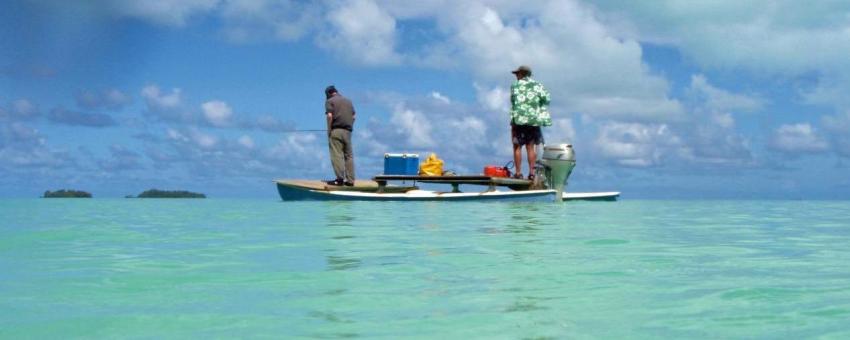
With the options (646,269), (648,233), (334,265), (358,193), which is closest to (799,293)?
(646,269)

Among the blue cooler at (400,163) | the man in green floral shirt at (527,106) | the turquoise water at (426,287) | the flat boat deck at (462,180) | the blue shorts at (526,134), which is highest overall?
the man in green floral shirt at (527,106)

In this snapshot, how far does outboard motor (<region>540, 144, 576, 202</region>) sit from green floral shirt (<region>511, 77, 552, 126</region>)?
764mm

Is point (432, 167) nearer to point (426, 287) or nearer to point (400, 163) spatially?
point (400, 163)

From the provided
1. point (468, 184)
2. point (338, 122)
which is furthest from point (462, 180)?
point (338, 122)

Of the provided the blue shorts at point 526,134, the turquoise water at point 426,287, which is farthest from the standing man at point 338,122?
the turquoise water at point 426,287

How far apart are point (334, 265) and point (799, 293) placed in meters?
2.54

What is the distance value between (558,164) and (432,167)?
318cm

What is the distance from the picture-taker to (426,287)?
12.0 feet

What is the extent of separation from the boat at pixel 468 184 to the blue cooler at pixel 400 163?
0.27 meters

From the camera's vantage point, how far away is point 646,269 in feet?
14.6

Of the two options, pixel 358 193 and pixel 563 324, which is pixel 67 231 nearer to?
pixel 563 324

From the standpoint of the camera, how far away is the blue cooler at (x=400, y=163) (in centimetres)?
1875

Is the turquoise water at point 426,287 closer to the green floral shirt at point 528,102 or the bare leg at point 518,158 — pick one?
the green floral shirt at point 528,102

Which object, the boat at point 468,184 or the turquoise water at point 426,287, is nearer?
the turquoise water at point 426,287
